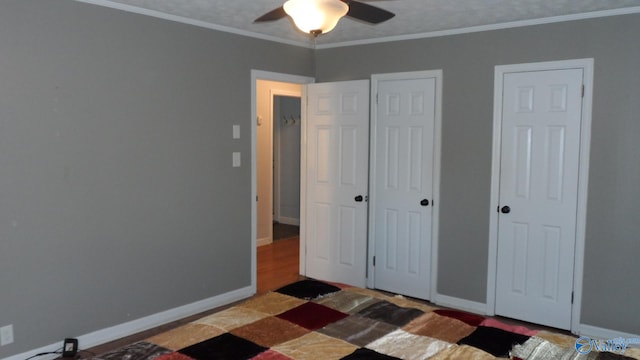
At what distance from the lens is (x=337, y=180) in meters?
5.07

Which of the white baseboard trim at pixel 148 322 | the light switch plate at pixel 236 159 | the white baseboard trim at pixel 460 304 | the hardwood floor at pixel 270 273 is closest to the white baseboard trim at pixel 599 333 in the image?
the white baseboard trim at pixel 460 304

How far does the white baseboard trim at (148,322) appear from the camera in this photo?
339cm

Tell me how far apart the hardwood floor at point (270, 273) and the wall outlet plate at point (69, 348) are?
6cm

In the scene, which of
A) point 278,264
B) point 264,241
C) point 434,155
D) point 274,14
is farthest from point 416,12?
point 264,241

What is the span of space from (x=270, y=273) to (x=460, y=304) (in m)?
2.05

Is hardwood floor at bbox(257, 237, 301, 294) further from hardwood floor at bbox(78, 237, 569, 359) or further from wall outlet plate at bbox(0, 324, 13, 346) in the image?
wall outlet plate at bbox(0, 324, 13, 346)

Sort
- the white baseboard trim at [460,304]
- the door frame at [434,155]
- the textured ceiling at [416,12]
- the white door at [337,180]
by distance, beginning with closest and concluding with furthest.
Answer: the textured ceiling at [416,12] → the white baseboard trim at [460,304] → the door frame at [434,155] → the white door at [337,180]

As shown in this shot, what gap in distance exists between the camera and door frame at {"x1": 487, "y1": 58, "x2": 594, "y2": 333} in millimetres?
3762

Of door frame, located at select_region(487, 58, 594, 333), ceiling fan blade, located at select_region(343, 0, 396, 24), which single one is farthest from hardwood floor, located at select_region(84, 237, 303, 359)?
ceiling fan blade, located at select_region(343, 0, 396, 24)

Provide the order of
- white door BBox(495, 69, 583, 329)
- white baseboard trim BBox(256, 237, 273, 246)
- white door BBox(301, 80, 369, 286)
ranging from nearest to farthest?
white door BBox(495, 69, 583, 329) → white door BBox(301, 80, 369, 286) → white baseboard trim BBox(256, 237, 273, 246)

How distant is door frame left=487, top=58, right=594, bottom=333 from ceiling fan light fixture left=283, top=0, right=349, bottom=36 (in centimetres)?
224

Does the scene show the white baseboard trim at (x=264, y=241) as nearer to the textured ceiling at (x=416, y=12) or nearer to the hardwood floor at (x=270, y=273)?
the hardwood floor at (x=270, y=273)

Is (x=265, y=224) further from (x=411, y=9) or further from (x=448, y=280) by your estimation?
(x=411, y=9)

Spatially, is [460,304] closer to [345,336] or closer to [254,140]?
[254,140]
